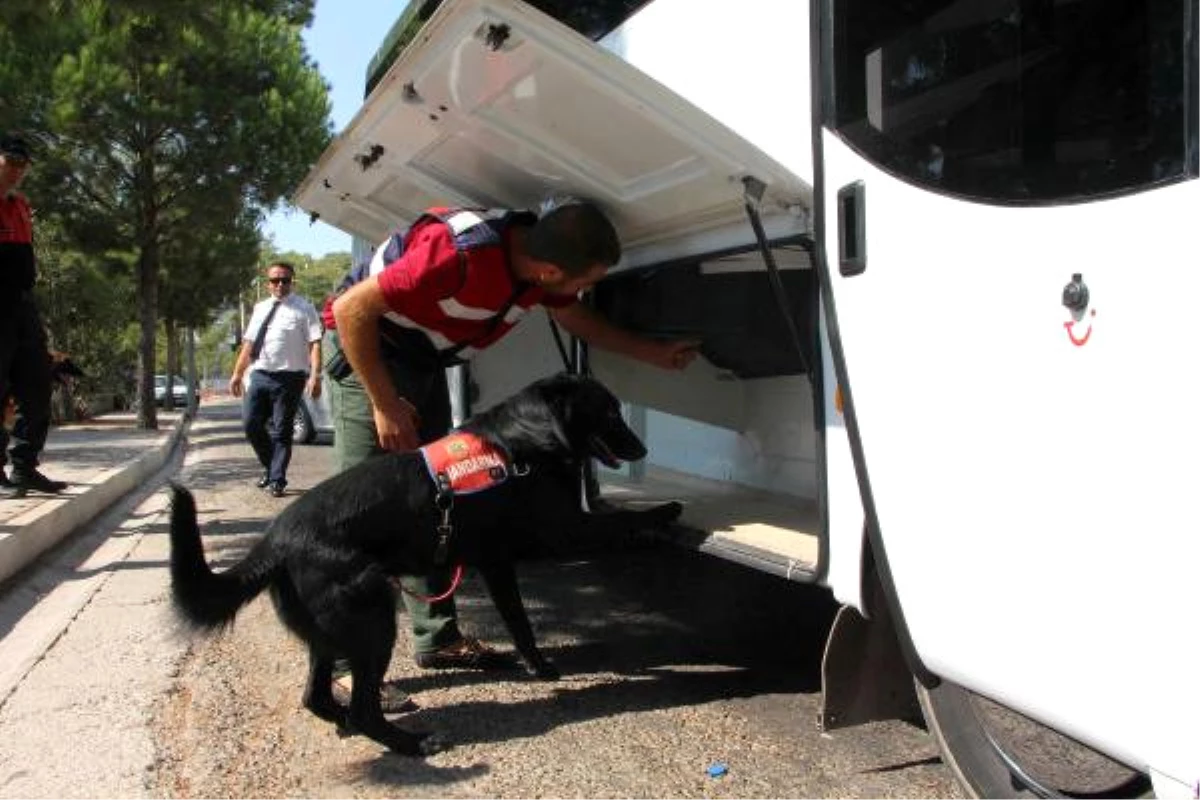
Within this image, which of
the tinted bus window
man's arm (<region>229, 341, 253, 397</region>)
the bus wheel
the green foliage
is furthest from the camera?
the green foliage

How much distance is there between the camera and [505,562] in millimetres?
3484

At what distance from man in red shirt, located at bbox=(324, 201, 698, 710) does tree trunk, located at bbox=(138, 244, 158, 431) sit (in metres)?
14.3

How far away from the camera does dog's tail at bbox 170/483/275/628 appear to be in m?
2.84

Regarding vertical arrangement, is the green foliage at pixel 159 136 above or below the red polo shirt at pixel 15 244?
above

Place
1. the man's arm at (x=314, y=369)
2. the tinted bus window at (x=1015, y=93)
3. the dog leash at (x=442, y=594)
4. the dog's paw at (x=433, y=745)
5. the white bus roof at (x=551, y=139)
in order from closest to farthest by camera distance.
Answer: the tinted bus window at (x=1015, y=93)
the white bus roof at (x=551, y=139)
the dog's paw at (x=433, y=745)
the dog leash at (x=442, y=594)
the man's arm at (x=314, y=369)

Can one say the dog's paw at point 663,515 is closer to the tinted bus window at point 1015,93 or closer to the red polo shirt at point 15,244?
the tinted bus window at point 1015,93

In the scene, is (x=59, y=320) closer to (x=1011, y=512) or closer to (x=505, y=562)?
(x=505, y=562)

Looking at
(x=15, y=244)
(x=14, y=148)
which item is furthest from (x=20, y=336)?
(x=14, y=148)

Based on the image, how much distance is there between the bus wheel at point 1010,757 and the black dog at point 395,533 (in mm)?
1342

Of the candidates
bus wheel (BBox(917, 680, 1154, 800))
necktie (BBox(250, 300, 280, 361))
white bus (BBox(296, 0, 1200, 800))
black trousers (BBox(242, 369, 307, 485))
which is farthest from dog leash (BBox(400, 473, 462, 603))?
necktie (BBox(250, 300, 280, 361))

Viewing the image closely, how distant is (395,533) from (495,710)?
74cm

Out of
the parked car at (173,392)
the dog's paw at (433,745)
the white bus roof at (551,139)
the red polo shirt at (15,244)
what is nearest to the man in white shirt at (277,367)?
the red polo shirt at (15,244)

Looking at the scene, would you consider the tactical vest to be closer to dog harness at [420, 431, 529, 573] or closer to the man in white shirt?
dog harness at [420, 431, 529, 573]

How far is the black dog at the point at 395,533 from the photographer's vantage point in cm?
292
